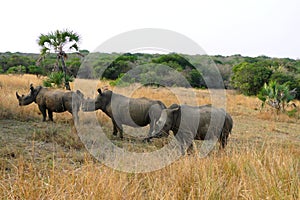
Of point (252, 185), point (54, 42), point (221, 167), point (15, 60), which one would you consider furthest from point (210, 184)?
point (15, 60)

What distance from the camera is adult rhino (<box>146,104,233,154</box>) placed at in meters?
6.00

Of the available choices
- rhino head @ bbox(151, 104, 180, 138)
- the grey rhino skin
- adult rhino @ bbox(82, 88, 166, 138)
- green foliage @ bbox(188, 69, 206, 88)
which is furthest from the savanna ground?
green foliage @ bbox(188, 69, 206, 88)

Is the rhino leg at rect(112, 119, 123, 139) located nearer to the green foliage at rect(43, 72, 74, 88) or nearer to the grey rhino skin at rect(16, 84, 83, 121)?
the grey rhino skin at rect(16, 84, 83, 121)

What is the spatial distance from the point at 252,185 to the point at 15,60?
3846 cm

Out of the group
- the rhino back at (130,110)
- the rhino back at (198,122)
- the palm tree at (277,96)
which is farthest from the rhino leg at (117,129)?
the palm tree at (277,96)

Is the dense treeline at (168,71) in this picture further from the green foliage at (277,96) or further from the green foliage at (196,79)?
the green foliage at (277,96)

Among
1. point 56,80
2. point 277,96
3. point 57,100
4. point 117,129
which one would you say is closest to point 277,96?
point 277,96

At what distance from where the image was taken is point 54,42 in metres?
15.4

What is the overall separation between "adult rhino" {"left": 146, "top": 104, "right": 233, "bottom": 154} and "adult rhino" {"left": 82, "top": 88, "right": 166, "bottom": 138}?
4.13ft

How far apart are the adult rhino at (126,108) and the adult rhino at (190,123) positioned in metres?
1.26

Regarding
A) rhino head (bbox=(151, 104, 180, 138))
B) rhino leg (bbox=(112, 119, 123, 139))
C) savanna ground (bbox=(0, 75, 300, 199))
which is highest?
rhino head (bbox=(151, 104, 180, 138))

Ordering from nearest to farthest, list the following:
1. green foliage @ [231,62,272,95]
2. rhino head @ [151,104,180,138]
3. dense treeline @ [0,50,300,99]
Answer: rhino head @ [151,104,180,138], dense treeline @ [0,50,300,99], green foliage @ [231,62,272,95]

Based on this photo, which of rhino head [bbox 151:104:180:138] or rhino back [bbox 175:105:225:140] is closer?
rhino head [bbox 151:104:180:138]

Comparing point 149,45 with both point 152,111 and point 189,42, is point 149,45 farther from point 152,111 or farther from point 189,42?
point 152,111
